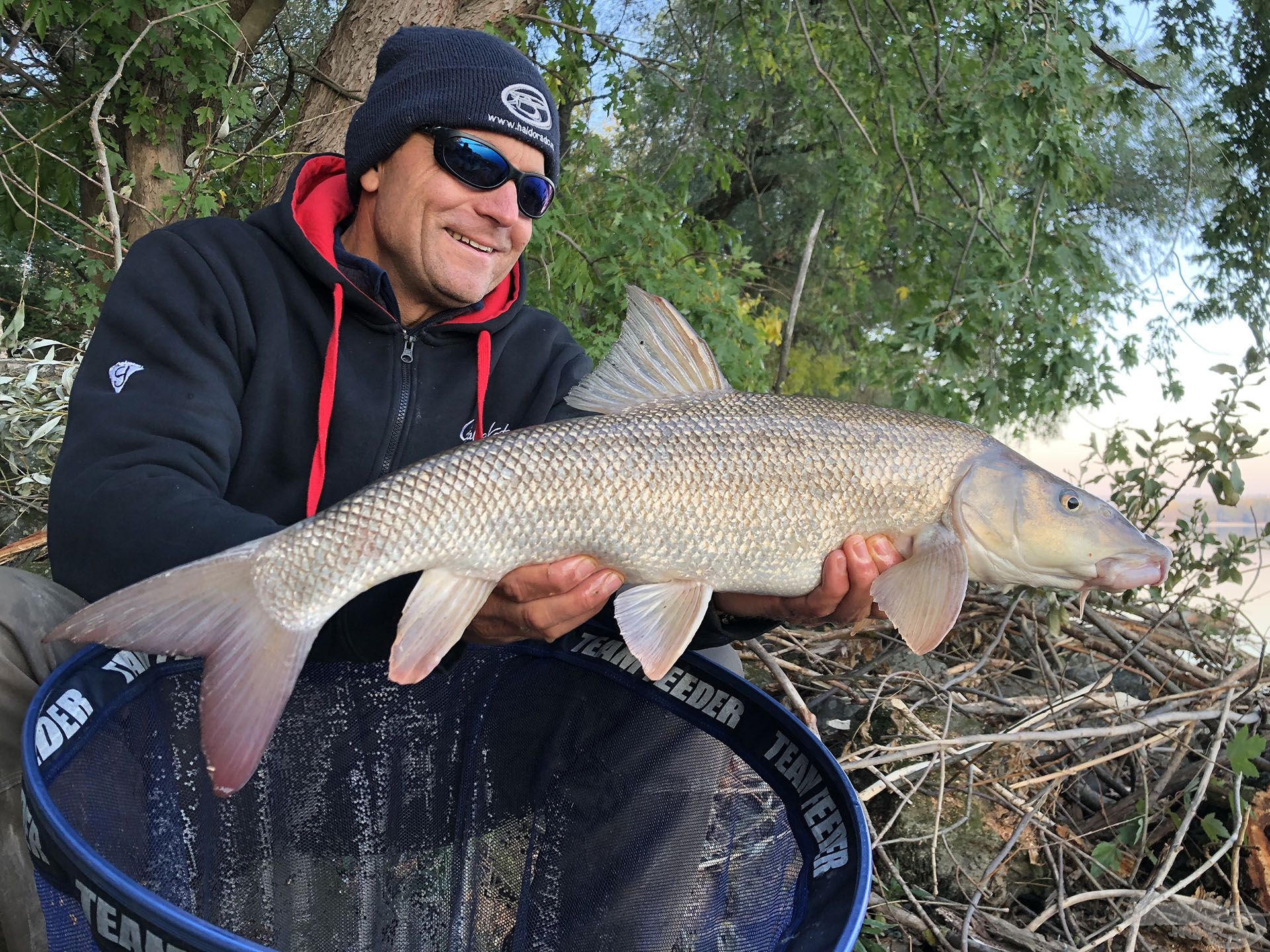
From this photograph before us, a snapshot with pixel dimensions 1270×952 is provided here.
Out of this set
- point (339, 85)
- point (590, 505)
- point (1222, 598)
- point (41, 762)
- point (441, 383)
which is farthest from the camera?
point (339, 85)

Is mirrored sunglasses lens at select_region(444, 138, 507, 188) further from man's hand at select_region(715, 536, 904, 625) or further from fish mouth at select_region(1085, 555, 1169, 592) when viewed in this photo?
fish mouth at select_region(1085, 555, 1169, 592)

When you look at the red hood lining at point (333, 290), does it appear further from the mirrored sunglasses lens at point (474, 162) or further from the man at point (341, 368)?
the mirrored sunglasses lens at point (474, 162)

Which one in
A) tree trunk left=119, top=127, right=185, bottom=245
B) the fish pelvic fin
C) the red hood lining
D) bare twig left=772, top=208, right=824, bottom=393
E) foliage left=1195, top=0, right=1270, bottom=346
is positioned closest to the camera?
the fish pelvic fin

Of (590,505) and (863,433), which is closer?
(590,505)

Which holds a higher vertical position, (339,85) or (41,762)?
(339,85)

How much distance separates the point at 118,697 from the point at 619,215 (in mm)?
3852

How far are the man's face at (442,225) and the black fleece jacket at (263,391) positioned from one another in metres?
0.10

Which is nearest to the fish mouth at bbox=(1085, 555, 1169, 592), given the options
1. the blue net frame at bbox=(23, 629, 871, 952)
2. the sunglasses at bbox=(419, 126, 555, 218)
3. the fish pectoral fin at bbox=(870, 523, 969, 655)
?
the fish pectoral fin at bbox=(870, 523, 969, 655)

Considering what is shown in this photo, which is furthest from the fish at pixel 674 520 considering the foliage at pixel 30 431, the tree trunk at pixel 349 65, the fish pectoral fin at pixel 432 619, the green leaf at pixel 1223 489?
the tree trunk at pixel 349 65

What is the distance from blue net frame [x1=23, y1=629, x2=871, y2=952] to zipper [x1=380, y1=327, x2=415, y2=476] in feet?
1.63

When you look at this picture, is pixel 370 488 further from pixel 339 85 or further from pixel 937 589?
pixel 339 85

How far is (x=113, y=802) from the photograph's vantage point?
1398 mm

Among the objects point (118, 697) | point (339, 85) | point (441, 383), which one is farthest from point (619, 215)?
point (118, 697)

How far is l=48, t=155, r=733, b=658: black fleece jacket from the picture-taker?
1.59m
